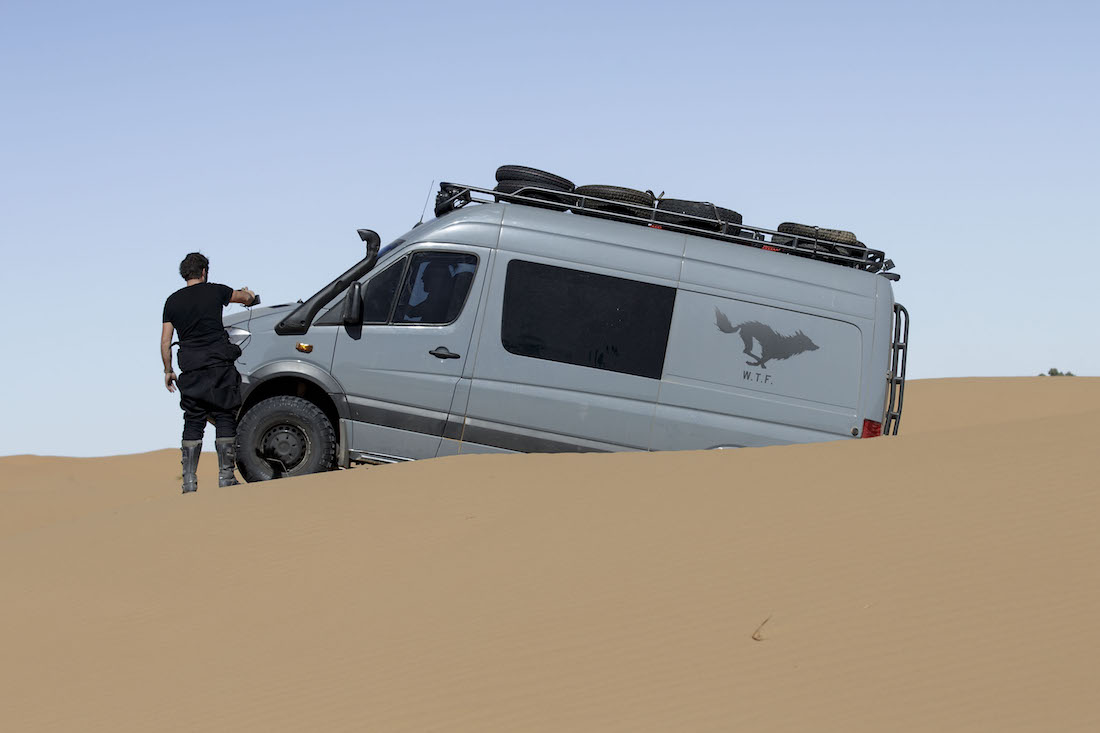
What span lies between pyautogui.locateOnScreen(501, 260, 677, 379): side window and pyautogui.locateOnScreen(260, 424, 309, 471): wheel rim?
6.59 feet

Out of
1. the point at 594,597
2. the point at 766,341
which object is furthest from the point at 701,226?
the point at 594,597

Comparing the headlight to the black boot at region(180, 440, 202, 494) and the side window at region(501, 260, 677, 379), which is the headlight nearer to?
the black boot at region(180, 440, 202, 494)

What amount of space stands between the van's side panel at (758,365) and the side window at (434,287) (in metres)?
1.89

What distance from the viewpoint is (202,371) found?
9.91 m

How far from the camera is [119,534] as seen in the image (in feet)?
27.8

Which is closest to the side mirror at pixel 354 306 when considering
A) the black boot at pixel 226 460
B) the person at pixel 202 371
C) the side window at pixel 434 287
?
the side window at pixel 434 287

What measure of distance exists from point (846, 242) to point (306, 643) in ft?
21.4

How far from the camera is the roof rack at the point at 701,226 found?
10.7 metres

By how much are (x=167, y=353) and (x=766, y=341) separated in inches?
203

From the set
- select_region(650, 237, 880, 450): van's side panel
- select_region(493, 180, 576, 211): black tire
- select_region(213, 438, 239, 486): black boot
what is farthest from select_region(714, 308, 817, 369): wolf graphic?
select_region(213, 438, 239, 486): black boot

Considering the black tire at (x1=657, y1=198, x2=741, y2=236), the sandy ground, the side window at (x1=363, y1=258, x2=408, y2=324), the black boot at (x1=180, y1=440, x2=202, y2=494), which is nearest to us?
the sandy ground

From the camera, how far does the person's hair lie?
10.1 m

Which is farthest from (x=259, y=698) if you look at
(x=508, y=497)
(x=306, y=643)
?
(x=508, y=497)

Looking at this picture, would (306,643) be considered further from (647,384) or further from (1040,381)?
(1040,381)
